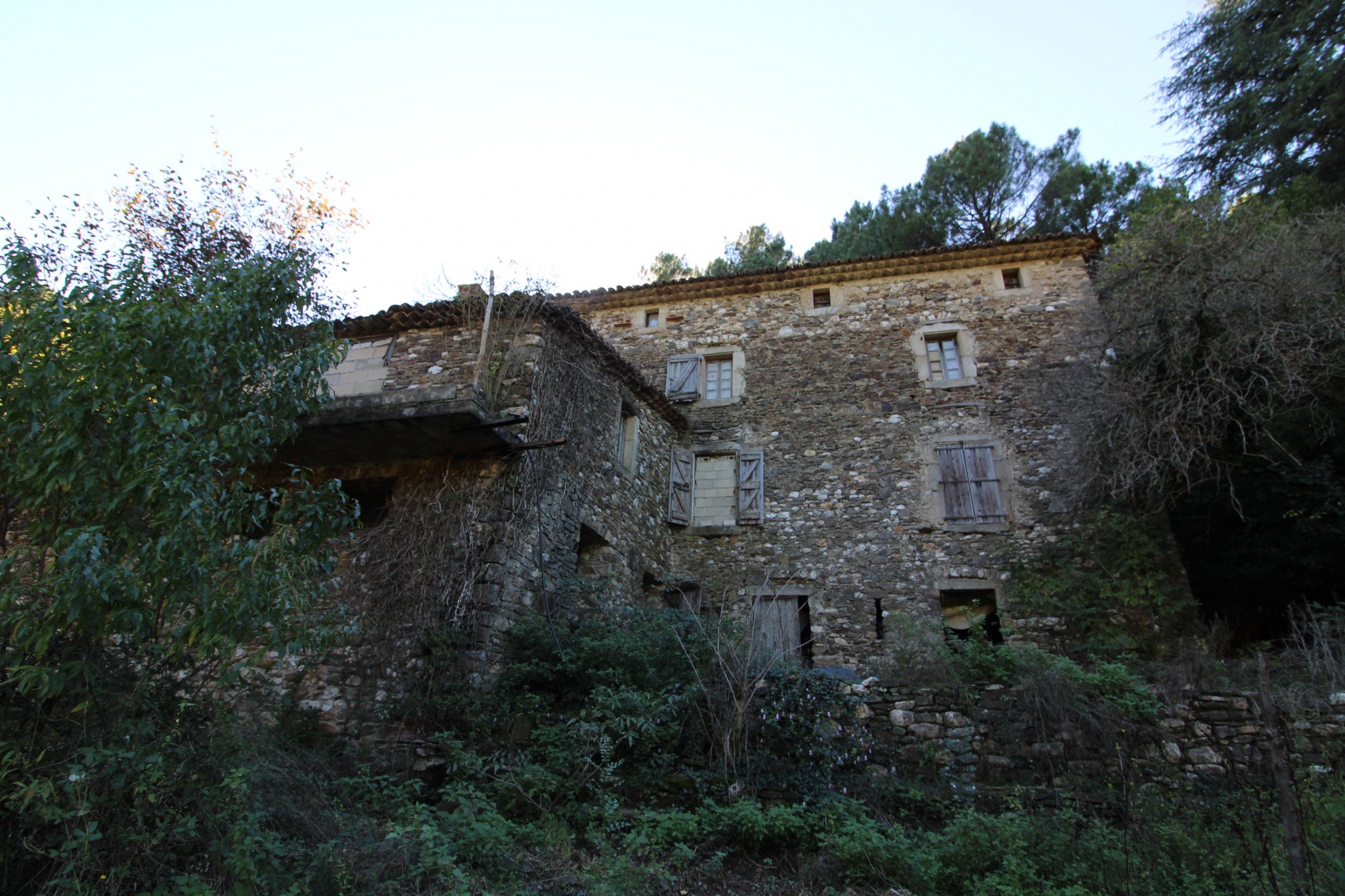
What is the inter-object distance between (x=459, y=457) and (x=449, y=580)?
132 cm

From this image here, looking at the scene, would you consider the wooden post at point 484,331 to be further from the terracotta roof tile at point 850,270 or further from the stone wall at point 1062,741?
the stone wall at point 1062,741

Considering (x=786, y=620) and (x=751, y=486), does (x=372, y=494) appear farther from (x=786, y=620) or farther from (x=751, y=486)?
(x=786, y=620)

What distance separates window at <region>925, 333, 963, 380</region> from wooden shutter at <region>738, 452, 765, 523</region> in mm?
3031

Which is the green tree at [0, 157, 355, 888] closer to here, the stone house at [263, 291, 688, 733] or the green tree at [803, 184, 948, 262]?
the stone house at [263, 291, 688, 733]

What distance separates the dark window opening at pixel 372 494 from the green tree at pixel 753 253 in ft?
43.4

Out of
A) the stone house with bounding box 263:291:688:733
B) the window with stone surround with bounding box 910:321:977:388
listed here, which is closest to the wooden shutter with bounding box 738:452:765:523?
the stone house with bounding box 263:291:688:733

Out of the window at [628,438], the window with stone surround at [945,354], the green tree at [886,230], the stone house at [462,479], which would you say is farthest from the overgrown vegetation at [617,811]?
the green tree at [886,230]

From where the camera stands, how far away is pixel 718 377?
12188mm

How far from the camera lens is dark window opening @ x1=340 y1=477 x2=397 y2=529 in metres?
7.68

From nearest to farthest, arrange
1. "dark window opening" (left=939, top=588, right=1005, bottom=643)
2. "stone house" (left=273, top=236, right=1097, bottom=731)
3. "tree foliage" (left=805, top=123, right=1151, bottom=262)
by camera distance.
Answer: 1. "stone house" (left=273, top=236, right=1097, bottom=731)
2. "dark window opening" (left=939, top=588, right=1005, bottom=643)
3. "tree foliage" (left=805, top=123, right=1151, bottom=262)

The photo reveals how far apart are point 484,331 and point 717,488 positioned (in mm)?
4863

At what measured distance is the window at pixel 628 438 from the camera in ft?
32.1

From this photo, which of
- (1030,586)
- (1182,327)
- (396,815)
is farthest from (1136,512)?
(396,815)

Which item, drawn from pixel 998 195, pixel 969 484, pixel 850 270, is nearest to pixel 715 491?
pixel 969 484
